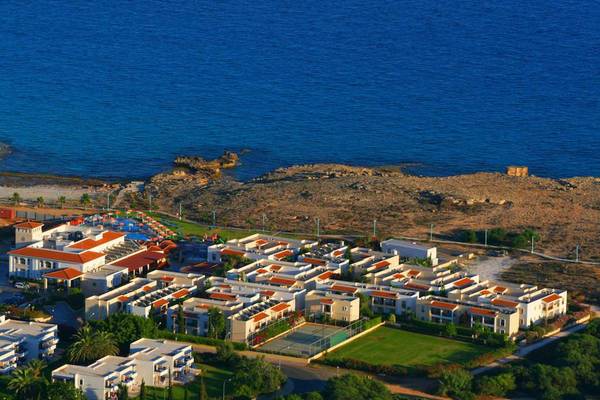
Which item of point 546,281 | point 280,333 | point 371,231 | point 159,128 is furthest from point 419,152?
point 280,333

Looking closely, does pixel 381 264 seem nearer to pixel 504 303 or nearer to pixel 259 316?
pixel 504 303

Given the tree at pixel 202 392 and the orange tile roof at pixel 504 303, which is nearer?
the tree at pixel 202 392

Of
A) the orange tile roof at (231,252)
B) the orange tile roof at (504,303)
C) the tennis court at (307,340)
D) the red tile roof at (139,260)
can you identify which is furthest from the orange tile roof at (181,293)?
the orange tile roof at (504,303)

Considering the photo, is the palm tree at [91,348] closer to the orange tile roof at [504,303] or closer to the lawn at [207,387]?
the lawn at [207,387]

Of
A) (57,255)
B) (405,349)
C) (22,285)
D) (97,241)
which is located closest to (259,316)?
(405,349)

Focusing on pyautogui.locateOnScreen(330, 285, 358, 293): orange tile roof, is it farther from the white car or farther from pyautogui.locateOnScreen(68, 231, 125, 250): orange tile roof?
the white car

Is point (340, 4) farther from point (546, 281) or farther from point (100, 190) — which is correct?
point (546, 281)

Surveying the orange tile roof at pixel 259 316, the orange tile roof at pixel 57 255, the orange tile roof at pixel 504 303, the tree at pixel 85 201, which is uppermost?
the tree at pixel 85 201
